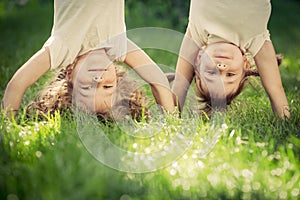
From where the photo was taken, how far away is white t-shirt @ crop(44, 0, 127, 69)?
2.27 m

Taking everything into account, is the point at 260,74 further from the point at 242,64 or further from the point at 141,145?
the point at 141,145

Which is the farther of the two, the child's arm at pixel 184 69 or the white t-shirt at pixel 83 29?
the child's arm at pixel 184 69

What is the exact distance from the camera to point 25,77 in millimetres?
2297

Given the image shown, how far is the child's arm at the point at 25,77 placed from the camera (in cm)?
229

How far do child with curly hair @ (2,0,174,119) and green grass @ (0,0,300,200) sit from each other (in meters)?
0.12

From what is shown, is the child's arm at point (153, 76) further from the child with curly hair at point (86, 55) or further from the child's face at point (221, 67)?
the child's face at point (221, 67)

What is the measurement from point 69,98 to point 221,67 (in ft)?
1.92

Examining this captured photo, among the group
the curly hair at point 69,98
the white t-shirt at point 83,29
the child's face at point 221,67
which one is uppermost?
the white t-shirt at point 83,29

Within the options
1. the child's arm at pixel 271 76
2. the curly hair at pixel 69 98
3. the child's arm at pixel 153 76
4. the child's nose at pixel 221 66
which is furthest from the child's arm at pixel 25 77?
the child's arm at pixel 271 76

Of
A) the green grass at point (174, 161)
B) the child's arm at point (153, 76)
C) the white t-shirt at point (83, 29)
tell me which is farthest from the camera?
the child's arm at point (153, 76)

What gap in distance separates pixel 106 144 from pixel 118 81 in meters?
0.38

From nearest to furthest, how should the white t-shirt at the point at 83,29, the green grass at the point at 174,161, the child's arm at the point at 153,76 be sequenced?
the green grass at the point at 174,161
the white t-shirt at the point at 83,29
the child's arm at the point at 153,76

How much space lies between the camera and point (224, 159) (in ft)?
6.37

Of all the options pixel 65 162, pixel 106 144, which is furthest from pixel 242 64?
pixel 65 162
